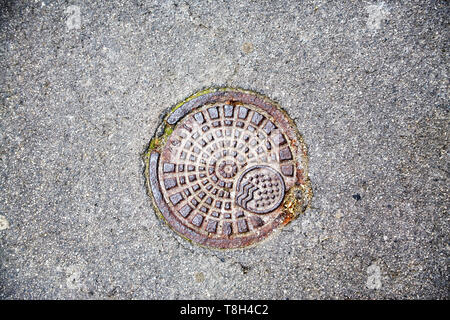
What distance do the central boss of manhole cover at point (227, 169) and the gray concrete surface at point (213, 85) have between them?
10 cm

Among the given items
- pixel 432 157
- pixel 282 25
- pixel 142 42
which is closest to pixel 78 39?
pixel 142 42

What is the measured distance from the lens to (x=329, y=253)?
2215mm

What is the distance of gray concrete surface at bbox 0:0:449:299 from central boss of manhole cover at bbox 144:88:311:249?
0.10 metres

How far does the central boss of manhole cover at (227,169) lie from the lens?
2264mm

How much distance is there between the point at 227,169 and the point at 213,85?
27.5 inches

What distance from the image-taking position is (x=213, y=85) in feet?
7.80

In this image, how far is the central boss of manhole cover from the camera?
226cm

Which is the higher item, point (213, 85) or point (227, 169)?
point (213, 85)

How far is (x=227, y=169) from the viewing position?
2279mm

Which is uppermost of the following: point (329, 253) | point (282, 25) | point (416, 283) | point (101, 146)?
point (282, 25)

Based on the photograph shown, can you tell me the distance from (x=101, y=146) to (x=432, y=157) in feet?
8.53

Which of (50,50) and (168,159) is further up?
(50,50)

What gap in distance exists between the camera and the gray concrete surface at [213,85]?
2.21 metres

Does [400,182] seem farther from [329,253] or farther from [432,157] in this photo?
[329,253]
